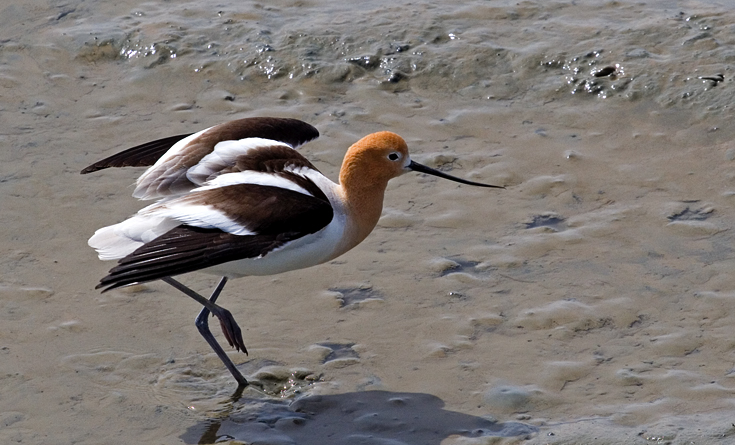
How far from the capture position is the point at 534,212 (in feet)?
19.2

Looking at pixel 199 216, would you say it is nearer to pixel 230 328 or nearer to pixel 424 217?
pixel 230 328

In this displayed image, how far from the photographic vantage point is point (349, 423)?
178 inches

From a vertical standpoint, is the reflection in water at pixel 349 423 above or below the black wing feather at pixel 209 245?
below

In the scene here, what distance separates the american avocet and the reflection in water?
10.3 inches

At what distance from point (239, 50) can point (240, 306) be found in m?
2.73

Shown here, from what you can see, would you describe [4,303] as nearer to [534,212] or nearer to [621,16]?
[534,212]

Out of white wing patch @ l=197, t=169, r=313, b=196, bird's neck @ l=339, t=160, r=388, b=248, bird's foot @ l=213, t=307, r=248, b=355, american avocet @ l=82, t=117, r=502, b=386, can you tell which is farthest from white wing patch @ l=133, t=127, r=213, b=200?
bird's neck @ l=339, t=160, r=388, b=248

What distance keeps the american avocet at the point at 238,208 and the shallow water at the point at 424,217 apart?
0.55m

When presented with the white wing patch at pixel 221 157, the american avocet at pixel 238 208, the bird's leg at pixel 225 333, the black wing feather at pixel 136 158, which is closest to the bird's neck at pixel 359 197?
the american avocet at pixel 238 208

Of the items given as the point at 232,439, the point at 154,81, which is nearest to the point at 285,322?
the point at 232,439

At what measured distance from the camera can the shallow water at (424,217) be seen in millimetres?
4648

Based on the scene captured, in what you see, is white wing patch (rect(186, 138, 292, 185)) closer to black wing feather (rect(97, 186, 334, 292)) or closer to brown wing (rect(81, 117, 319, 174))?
brown wing (rect(81, 117, 319, 174))

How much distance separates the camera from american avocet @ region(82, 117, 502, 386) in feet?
14.1

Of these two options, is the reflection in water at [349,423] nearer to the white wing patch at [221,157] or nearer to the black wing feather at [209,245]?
the black wing feather at [209,245]
